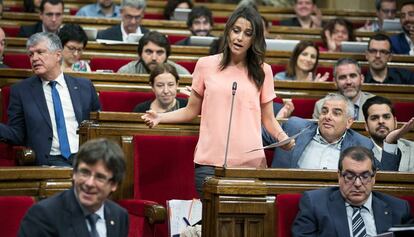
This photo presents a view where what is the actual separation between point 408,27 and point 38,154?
3.54 m

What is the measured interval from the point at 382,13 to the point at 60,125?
4201 mm

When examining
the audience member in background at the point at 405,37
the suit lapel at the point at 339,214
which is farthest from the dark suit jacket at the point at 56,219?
the audience member in background at the point at 405,37

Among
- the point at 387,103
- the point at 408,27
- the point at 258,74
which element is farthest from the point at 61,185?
the point at 408,27

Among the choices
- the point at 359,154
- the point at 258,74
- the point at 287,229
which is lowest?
the point at 287,229

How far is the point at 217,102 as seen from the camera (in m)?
4.36

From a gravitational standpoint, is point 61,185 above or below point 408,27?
below

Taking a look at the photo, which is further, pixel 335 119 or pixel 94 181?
pixel 335 119

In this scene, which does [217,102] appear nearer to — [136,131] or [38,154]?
[136,131]

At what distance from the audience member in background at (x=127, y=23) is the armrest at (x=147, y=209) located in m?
2.79

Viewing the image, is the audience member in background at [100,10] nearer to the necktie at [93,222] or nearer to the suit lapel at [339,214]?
the suit lapel at [339,214]

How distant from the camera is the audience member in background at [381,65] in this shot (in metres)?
6.78

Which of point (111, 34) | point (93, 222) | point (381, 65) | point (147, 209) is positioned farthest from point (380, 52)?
point (93, 222)

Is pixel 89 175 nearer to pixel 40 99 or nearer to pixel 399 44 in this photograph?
pixel 40 99

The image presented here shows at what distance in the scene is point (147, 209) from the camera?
4.46m
